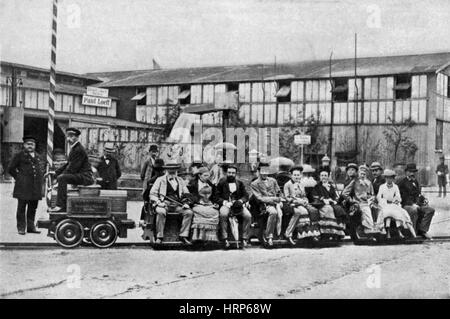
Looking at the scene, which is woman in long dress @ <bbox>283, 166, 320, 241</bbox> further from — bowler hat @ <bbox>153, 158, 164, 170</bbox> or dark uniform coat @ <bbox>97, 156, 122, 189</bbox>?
dark uniform coat @ <bbox>97, 156, 122, 189</bbox>

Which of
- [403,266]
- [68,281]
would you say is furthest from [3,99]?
[403,266]

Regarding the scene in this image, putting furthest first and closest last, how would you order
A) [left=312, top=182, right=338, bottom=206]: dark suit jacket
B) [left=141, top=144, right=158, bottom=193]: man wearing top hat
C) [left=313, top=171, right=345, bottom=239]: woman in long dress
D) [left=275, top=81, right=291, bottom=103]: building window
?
[left=275, top=81, right=291, bottom=103]: building window, [left=312, top=182, right=338, bottom=206]: dark suit jacket, [left=313, top=171, right=345, bottom=239]: woman in long dress, [left=141, top=144, right=158, bottom=193]: man wearing top hat

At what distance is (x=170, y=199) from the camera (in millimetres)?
8141

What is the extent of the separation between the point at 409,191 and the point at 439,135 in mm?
1217

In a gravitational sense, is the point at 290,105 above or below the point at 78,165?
above

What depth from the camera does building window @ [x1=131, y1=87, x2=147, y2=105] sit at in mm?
9086

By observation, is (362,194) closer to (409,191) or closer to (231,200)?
(409,191)

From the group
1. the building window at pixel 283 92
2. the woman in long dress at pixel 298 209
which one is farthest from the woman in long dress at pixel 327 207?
the building window at pixel 283 92

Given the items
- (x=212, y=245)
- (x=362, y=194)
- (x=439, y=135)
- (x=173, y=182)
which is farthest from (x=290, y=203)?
(x=439, y=135)

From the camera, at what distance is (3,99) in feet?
27.5

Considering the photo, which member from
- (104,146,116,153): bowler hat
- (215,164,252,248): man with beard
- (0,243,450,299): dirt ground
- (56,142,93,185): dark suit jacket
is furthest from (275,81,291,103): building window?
(56,142,93,185): dark suit jacket

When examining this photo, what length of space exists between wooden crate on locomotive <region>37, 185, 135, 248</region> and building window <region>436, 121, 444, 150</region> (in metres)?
4.93

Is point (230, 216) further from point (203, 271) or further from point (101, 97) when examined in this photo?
point (101, 97)
